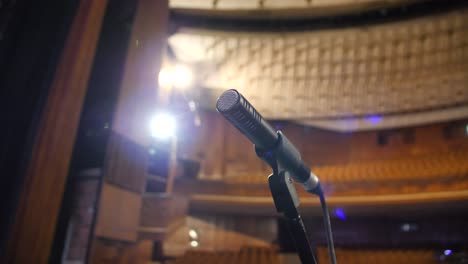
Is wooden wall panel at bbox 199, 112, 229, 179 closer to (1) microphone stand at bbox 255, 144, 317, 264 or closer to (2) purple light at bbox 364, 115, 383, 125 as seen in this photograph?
(2) purple light at bbox 364, 115, 383, 125

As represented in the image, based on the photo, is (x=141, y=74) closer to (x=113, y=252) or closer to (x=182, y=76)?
(x=113, y=252)

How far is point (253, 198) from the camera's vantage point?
279 cm

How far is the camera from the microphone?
31 centimetres

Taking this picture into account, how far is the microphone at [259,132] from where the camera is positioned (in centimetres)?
31

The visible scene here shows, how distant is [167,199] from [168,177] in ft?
0.93

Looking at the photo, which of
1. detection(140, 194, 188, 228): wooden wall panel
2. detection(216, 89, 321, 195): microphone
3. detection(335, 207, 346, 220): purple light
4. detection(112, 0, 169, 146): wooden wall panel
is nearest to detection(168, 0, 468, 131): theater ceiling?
detection(335, 207, 346, 220): purple light

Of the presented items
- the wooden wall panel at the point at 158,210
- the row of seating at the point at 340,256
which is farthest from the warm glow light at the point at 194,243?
the wooden wall panel at the point at 158,210

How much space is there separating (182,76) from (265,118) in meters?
1.13

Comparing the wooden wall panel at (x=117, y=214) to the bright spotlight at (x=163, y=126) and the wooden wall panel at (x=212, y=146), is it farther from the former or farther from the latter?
the wooden wall panel at (x=212, y=146)

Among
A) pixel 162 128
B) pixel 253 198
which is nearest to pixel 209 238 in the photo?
pixel 253 198

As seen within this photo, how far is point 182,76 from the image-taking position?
9.51ft

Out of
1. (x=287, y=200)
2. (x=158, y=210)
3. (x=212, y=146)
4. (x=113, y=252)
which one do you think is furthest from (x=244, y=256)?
(x=287, y=200)

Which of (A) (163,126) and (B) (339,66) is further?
(B) (339,66)

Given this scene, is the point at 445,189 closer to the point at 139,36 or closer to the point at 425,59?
the point at 425,59
